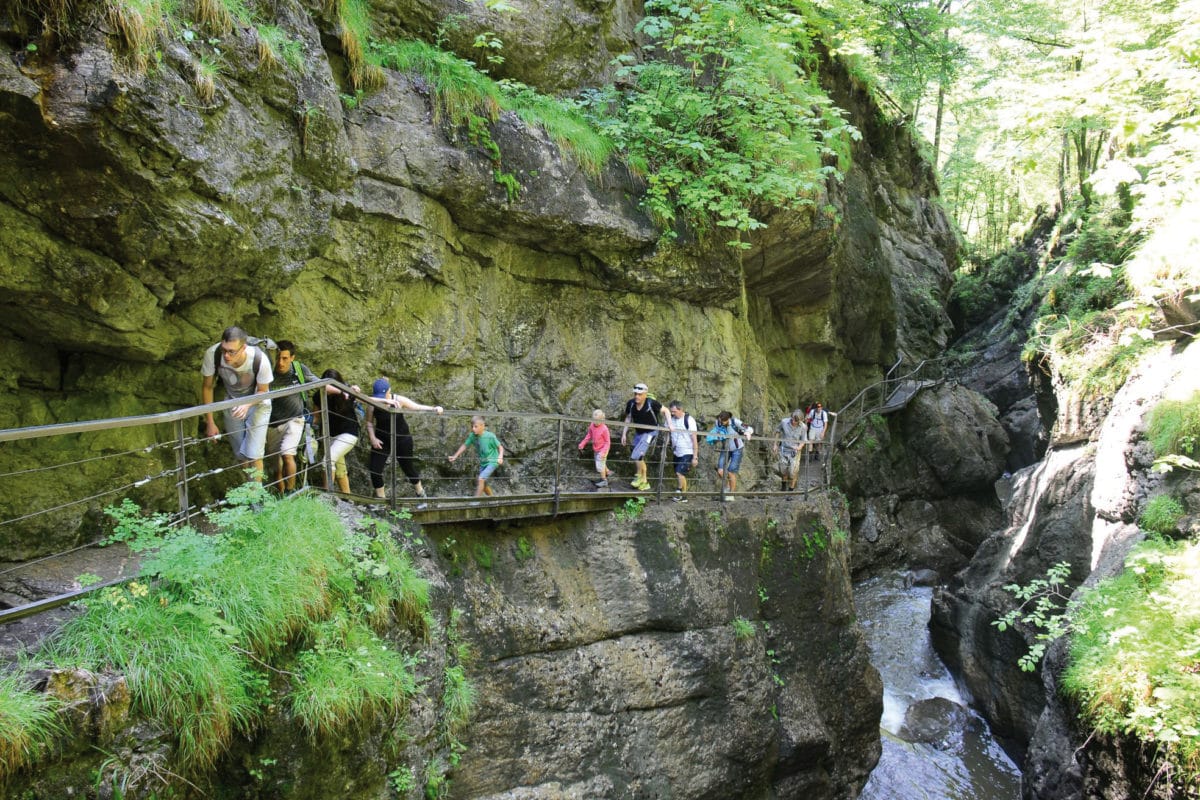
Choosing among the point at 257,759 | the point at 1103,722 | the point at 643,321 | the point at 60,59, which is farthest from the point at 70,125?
the point at 1103,722

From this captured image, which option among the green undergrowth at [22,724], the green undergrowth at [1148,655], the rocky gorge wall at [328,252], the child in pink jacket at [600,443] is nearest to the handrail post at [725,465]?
the rocky gorge wall at [328,252]

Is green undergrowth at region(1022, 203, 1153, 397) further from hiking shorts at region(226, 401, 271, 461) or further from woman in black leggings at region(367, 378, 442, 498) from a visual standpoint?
hiking shorts at region(226, 401, 271, 461)

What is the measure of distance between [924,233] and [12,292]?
2640 centimetres

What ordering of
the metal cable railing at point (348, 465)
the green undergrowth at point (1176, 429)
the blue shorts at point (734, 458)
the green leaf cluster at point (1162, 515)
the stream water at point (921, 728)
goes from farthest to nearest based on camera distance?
the stream water at point (921, 728) < the blue shorts at point (734, 458) < the green undergrowth at point (1176, 429) < the green leaf cluster at point (1162, 515) < the metal cable railing at point (348, 465)

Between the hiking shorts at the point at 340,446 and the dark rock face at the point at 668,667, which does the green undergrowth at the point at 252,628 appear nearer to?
the hiking shorts at the point at 340,446

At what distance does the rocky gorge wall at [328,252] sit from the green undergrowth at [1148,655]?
6.27 meters

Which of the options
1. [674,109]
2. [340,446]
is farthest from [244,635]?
[674,109]

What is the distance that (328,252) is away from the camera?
306 inches

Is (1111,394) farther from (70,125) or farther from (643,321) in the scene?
(70,125)

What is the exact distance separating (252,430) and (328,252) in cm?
274

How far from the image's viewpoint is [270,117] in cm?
638

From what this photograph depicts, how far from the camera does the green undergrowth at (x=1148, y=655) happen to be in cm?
679

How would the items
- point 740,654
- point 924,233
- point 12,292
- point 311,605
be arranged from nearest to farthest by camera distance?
point 311,605 < point 12,292 < point 740,654 < point 924,233

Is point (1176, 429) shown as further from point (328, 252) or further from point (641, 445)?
point (328, 252)
